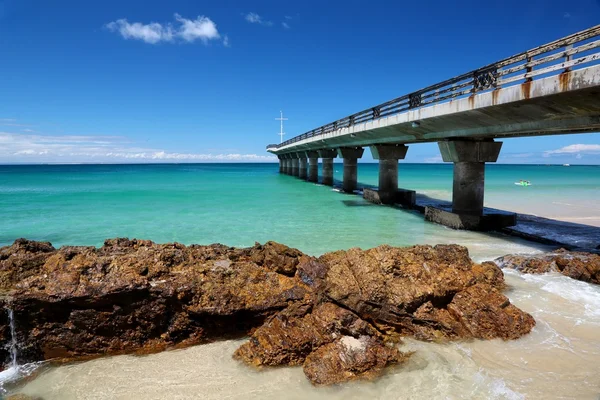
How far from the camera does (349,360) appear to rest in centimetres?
410

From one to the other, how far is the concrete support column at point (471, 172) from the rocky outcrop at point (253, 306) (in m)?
8.68

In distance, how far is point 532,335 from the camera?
480 cm

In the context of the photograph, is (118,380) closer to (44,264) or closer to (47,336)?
(47,336)

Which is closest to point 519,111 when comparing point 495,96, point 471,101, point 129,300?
point 495,96

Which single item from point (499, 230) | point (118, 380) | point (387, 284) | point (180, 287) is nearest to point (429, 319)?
point (387, 284)

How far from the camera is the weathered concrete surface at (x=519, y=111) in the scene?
7.07m

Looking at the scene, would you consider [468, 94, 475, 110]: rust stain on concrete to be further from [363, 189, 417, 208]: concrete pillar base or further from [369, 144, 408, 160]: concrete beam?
[369, 144, 408, 160]: concrete beam

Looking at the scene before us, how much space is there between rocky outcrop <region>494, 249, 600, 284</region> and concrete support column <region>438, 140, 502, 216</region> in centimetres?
527

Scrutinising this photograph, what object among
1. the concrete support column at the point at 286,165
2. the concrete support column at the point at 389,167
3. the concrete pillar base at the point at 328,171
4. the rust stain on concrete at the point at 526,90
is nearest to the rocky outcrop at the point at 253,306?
the rust stain on concrete at the point at 526,90

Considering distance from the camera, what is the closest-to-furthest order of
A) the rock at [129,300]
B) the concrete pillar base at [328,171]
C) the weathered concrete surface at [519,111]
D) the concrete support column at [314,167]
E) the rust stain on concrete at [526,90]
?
the rock at [129,300], the weathered concrete surface at [519,111], the rust stain on concrete at [526,90], the concrete pillar base at [328,171], the concrete support column at [314,167]

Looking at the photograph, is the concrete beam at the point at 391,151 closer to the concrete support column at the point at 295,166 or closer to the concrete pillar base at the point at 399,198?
the concrete pillar base at the point at 399,198

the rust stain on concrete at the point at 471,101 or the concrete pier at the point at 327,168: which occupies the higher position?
the rust stain on concrete at the point at 471,101

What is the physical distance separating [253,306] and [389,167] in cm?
1808

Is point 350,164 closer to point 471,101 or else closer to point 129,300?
point 471,101
